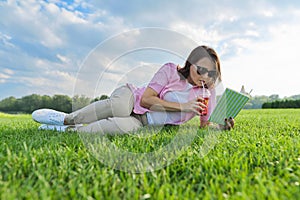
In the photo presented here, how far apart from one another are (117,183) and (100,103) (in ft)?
5.40

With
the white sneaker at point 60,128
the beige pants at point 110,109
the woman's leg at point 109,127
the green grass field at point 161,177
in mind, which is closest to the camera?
the green grass field at point 161,177

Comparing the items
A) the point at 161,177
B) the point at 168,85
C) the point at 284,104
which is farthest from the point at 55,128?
the point at 284,104

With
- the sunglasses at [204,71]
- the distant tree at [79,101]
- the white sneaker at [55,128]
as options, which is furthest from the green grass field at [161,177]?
the sunglasses at [204,71]

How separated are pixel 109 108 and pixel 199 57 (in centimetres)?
106

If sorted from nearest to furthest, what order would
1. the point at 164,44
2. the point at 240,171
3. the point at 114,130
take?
the point at 240,171, the point at 164,44, the point at 114,130

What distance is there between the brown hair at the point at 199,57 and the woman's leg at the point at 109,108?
0.63m

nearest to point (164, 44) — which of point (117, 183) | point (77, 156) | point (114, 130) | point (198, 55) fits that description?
point (198, 55)

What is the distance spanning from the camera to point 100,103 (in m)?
2.72

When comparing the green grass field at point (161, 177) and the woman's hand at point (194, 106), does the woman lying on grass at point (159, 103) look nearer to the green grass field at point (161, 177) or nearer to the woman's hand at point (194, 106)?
the woman's hand at point (194, 106)

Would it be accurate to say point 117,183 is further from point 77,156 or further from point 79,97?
point 79,97

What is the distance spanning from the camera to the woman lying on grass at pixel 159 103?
2451 millimetres

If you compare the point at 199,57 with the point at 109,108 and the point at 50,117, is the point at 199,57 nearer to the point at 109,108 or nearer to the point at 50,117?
the point at 109,108

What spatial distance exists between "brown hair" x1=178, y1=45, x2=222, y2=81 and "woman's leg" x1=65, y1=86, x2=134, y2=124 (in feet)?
2.05

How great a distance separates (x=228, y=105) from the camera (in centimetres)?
244
